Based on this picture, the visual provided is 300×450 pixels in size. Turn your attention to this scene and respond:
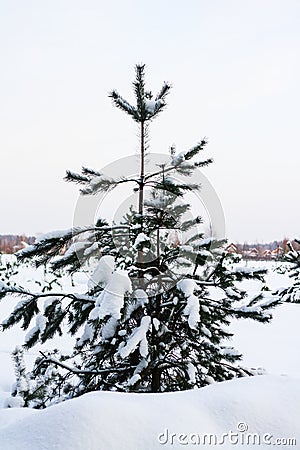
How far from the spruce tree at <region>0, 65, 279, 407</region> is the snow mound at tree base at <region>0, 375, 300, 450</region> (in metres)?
1.35

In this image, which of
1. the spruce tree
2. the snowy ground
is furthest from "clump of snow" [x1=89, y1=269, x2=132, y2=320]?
the snowy ground

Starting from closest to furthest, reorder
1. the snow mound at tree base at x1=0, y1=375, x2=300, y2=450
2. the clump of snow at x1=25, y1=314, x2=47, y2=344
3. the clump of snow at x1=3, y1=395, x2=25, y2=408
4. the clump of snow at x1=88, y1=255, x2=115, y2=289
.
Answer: the snow mound at tree base at x1=0, y1=375, x2=300, y2=450
the clump of snow at x1=88, y1=255, x2=115, y2=289
the clump of snow at x1=25, y1=314, x2=47, y2=344
the clump of snow at x1=3, y1=395, x2=25, y2=408

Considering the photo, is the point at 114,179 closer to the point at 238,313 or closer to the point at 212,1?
the point at 238,313

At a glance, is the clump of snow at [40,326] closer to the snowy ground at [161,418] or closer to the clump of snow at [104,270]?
the clump of snow at [104,270]

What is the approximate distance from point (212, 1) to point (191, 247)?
12.3ft

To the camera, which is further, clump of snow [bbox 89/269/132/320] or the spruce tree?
the spruce tree

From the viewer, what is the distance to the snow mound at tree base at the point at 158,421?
40.8 inches

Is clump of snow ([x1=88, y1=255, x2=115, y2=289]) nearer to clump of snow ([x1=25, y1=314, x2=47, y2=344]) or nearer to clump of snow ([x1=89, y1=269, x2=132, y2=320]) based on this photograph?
clump of snow ([x1=89, y1=269, x2=132, y2=320])

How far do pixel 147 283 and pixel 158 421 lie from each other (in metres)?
1.83

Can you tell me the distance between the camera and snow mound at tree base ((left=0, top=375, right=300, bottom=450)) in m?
1.04

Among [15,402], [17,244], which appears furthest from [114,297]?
[17,244]

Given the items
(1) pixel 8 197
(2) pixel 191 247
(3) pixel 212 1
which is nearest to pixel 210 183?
(2) pixel 191 247

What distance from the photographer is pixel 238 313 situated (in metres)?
3.05

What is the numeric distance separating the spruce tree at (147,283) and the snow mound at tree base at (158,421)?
1349 mm
